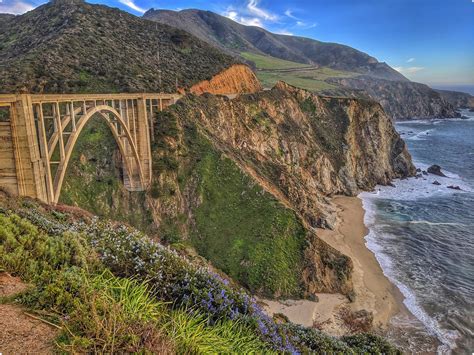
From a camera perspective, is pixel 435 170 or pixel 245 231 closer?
pixel 245 231

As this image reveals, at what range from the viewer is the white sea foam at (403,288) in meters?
23.1

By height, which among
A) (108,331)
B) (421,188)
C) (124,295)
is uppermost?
(108,331)

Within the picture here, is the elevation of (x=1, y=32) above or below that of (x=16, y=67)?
above

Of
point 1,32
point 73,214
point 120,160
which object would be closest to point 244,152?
point 120,160

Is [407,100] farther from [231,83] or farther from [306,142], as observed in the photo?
[231,83]

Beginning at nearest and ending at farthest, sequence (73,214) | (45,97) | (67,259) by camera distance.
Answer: (67,259)
(73,214)
(45,97)

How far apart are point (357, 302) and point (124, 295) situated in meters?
25.6

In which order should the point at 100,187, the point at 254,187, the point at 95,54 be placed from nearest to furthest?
1. the point at 100,187
2. the point at 254,187
3. the point at 95,54

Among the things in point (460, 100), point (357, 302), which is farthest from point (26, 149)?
point (460, 100)

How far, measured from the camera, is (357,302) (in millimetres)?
26906

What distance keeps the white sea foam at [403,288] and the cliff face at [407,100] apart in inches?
4686

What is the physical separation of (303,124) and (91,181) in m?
39.8

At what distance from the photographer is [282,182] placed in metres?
40.8

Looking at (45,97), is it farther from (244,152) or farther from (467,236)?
(467,236)
